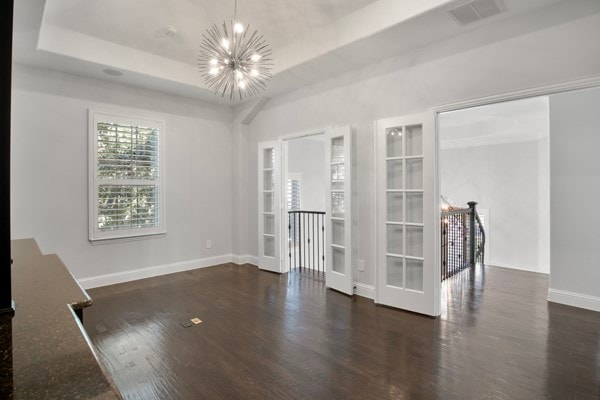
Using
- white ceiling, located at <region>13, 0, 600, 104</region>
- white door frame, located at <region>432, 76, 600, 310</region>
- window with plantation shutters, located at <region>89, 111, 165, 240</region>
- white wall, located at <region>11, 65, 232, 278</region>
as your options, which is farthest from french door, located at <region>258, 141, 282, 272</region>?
white door frame, located at <region>432, 76, 600, 310</region>

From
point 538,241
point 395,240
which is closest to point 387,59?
point 395,240

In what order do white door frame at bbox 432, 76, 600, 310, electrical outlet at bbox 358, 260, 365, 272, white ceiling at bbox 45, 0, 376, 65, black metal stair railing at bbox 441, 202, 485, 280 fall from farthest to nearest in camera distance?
black metal stair railing at bbox 441, 202, 485, 280
electrical outlet at bbox 358, 260, 365, 272
white ceiling at bbox 45, 0, 376, 65
white door frame at bbox 432, 76, 600, 310

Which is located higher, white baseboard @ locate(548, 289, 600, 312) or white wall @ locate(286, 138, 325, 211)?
white wall @ locate(286, 138, 325, 211)

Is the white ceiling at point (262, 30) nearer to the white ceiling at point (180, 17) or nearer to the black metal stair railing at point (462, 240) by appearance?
the white ceiling at point (180, 17)

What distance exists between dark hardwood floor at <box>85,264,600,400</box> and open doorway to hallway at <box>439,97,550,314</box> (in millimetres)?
1866

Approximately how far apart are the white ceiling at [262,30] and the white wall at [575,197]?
1448 millimetres

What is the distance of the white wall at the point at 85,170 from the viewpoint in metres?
3.91

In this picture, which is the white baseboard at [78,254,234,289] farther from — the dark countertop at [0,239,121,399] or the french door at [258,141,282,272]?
the dark countertop at [0,239,121,399]

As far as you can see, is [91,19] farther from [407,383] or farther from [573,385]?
[573,385]

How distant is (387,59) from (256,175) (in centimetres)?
299

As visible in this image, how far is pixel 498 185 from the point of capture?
8148 mm

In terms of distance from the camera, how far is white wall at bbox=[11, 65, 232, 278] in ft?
12.8

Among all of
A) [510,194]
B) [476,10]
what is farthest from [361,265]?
[510,194]

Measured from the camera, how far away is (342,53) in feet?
12.2
